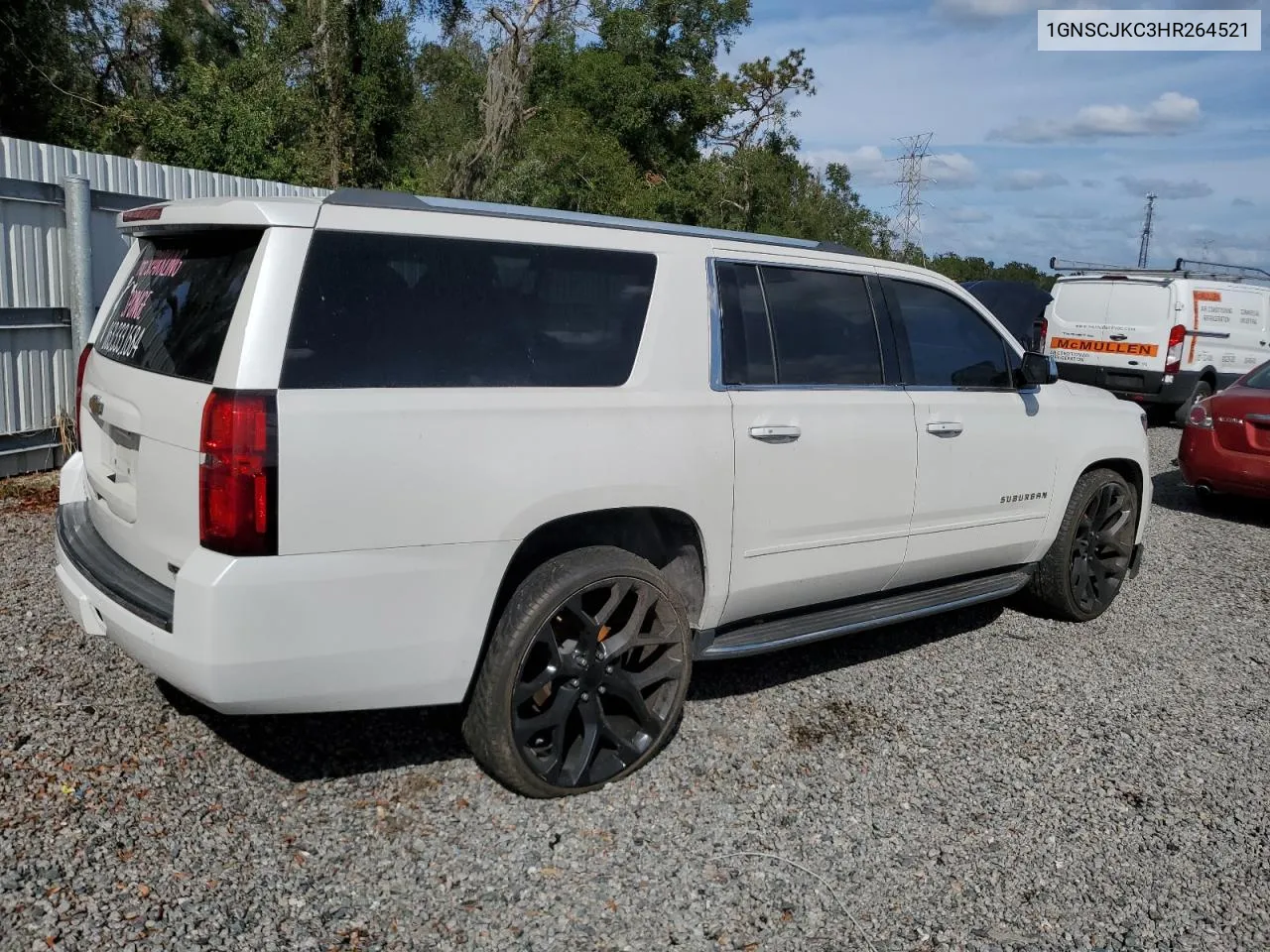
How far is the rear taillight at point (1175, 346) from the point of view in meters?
13.3

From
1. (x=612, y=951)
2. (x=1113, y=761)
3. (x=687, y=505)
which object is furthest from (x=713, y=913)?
(x=1113, y=761)

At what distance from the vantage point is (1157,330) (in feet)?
43.9

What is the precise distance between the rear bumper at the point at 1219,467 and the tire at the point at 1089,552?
10.7 feet

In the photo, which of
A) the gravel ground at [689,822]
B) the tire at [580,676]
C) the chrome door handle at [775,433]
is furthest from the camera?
the chrome door handle at [775,433]

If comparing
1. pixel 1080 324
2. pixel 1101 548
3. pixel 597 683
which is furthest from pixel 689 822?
pixel 1080 324

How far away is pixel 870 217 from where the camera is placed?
39000 mm

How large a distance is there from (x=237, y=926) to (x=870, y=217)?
38782 millimetres

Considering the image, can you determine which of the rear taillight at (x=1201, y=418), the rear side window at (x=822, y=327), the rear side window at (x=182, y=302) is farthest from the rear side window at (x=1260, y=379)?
the rear side window at (x=182, y=302)

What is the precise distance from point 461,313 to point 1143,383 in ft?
40.3

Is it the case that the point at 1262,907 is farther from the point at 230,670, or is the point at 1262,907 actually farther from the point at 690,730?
the point at 230,670

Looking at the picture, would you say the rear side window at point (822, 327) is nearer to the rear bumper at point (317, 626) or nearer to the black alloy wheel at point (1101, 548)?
the rear bumper at point (317, 626)

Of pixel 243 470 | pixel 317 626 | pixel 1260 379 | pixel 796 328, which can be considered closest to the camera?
pixel 243 470

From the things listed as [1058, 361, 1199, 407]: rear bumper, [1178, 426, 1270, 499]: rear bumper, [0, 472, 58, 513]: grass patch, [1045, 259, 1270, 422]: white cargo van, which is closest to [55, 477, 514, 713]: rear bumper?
[0, 472, 58, 513]: grass patch

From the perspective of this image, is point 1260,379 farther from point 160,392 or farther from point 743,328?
point 160,392
